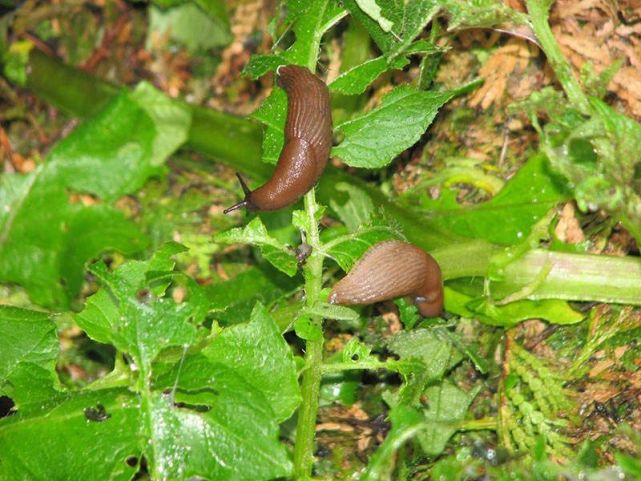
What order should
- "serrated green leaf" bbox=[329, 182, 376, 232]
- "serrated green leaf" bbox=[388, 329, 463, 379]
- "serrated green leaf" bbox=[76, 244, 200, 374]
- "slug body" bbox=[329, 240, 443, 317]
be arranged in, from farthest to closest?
"serrated green leaf" bbox=[329, 182, 376, 232] < "serrated green leaf" bbox=[388, 329, 463, 379] < "slug body" bbox=[329, 240, 443, 317] < "serrated green leaf" bbox=[76, 244, 200, 374]

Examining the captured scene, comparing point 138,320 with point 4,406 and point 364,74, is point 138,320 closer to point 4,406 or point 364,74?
point 4,406

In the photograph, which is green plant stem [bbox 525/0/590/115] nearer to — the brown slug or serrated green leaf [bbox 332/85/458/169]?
serrated green leaf [bbox 332/85/458/169]

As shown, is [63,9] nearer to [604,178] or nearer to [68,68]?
[68,68]

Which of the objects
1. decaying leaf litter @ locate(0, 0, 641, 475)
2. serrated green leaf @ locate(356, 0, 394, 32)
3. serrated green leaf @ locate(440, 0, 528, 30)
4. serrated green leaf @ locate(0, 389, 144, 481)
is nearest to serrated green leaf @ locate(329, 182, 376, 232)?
decaying leaf litter @ locate(0, 0, 641, 475)

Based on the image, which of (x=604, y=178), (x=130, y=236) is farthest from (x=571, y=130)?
(x=130, y=236)

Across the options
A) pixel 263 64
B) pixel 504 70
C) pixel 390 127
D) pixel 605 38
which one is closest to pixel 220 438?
pixel 390 127

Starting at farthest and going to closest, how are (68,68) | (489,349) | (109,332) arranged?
(68,68) < (489,349) < (109,332)
